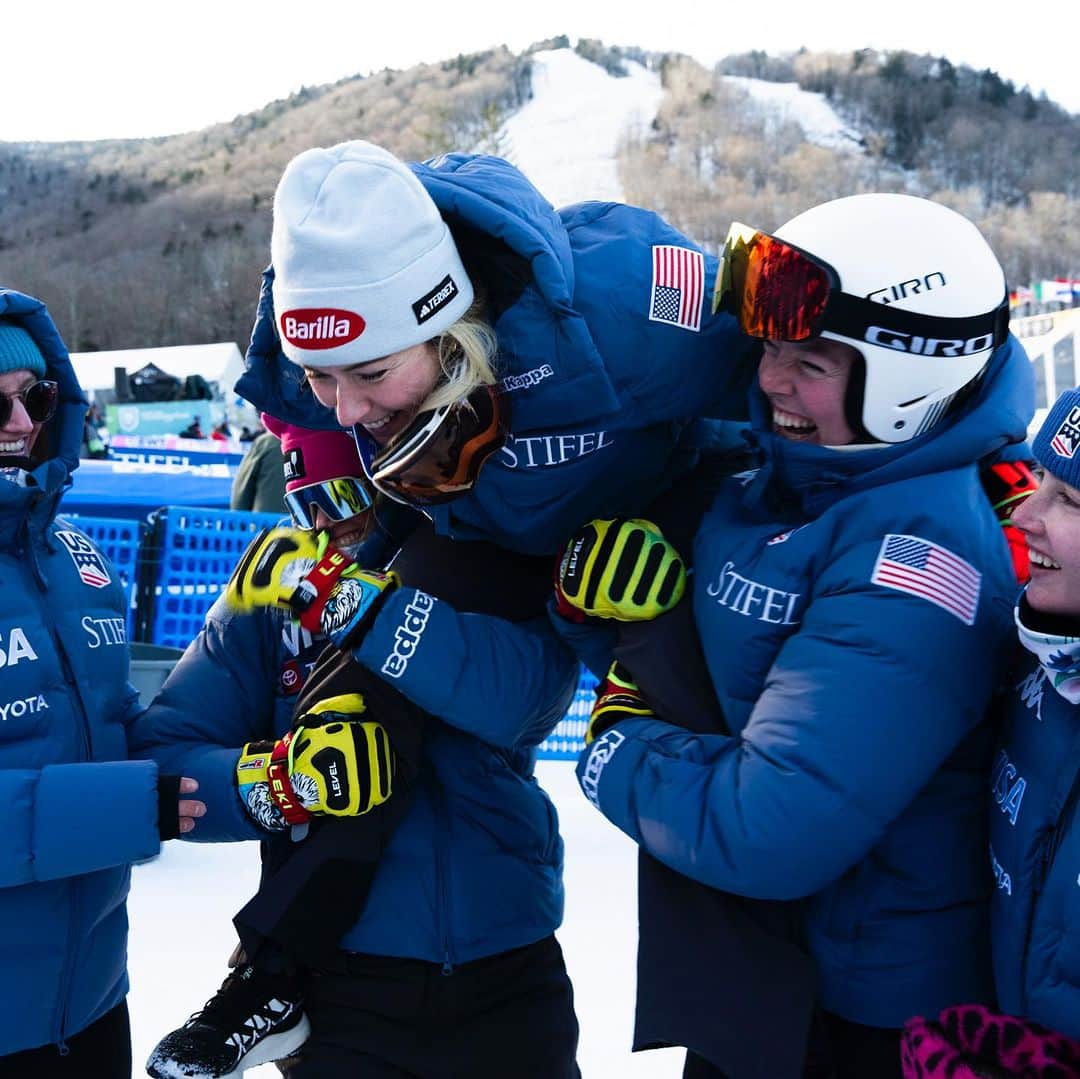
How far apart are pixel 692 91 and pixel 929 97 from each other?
18.8 metres

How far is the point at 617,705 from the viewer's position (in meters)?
1.69

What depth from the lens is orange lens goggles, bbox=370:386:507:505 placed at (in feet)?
5.74

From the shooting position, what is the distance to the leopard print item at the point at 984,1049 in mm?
1225

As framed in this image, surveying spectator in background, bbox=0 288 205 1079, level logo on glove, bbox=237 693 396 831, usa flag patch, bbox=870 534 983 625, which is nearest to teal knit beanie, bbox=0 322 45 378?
spectator in background, bbox=0 288 205 1079

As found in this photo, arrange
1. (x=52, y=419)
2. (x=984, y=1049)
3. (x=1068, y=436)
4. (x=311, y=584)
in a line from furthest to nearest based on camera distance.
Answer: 1. (x=52, y=419)
2. (x=311, y=584)
3. (x=1068, y=436)
4. (x=984, y=1049)

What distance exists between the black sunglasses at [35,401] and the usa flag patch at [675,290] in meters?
1.03

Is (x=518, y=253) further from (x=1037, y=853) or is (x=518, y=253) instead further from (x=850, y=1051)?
(x=850, y=1051)

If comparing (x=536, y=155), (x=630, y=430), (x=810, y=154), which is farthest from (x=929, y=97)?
(x=630, y=430)

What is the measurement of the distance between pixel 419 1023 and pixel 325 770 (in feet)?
1.40

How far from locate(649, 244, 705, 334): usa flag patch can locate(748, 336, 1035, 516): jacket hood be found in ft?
0.82

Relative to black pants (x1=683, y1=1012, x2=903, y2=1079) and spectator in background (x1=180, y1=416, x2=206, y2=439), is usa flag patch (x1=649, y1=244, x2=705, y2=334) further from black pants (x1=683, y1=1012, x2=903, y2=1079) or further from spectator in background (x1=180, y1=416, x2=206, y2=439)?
spectator in background (x1=180, y1=416, x2=206, y2=439)

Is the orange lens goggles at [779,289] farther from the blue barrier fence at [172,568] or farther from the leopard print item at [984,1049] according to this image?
the blue barrier fence at [172,568]

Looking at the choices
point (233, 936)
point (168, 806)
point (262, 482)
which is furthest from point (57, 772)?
point (262, 482)

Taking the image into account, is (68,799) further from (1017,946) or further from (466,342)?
(1017,946)
